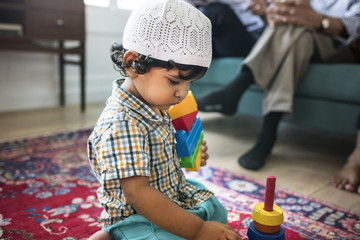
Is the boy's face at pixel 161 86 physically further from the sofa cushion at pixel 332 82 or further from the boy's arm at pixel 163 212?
the sofa cushion at pixel 332 82

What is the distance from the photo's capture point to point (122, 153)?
0.53 meters

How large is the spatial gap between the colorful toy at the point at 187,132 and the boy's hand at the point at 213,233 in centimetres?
14

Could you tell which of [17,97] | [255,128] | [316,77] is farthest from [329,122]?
[17,97]

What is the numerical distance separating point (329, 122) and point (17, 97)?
5.69ft

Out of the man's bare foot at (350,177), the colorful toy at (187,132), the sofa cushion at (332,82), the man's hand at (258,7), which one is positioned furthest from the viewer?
the man's hand at (258,7)

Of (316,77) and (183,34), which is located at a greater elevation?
(183,34)

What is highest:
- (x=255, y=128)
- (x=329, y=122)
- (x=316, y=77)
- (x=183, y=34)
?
(x=183, y=34)

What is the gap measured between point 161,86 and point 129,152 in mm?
122

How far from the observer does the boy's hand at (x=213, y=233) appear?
57cm

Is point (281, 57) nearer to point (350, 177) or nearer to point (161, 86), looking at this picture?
point (350, 177)

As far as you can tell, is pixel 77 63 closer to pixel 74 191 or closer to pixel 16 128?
pixel 16 128

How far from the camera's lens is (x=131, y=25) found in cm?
57

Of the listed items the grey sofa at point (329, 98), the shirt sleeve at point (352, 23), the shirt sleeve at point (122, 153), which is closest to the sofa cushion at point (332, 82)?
the grey sofa at point (329, 98)

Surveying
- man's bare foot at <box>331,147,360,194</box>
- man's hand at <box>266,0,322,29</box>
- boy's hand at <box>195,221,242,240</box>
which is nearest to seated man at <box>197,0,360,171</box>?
man's hand at <box>266,0,322,29</box>
